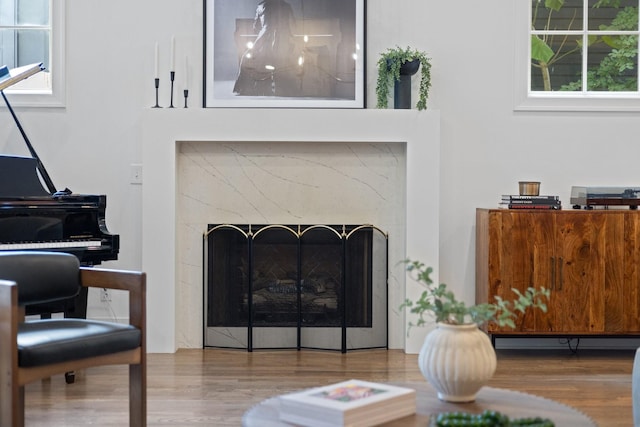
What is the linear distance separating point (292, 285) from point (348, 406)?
3152 millimetres

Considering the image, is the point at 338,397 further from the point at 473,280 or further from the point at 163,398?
the point at 473,280

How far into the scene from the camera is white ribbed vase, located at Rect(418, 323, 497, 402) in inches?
86.1

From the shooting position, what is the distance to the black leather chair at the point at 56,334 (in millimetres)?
2641

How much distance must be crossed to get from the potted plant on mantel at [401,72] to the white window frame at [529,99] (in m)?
0.61

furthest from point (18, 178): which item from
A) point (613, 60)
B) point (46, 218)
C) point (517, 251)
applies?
point (613, 60)

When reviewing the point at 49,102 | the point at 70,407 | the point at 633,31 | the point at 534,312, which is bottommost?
the point at 70,407

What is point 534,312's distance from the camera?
4797mm

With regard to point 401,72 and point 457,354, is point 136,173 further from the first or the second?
point 457,354

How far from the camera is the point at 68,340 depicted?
2766 millimetres

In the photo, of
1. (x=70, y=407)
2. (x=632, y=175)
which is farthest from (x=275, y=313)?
(x=632, y=175)

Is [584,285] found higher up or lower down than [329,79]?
lower down

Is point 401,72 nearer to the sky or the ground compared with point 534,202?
nearer to the sky

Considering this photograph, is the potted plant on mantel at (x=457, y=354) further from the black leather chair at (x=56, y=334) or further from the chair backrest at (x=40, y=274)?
the chair backrest at (x=40, y=274)

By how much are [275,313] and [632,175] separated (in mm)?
2435
